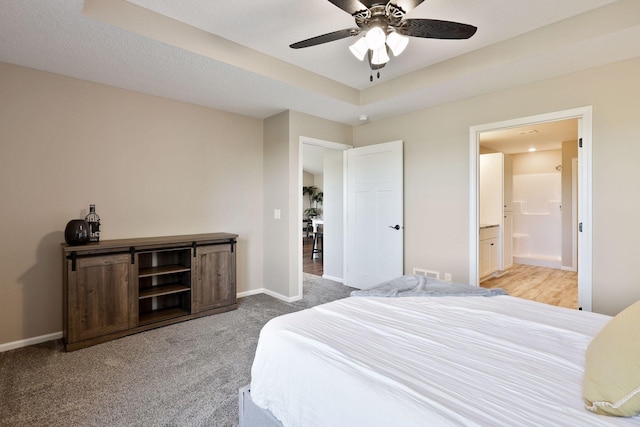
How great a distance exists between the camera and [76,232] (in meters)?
2.76

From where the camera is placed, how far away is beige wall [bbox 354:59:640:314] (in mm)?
2594

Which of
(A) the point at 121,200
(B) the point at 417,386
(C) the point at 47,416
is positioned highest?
(A) the point at 121,200

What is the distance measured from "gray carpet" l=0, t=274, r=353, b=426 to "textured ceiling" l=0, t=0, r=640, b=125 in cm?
246

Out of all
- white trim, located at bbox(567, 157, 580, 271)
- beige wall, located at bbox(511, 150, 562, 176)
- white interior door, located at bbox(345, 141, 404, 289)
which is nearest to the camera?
white interior door, located at bbox(345, 141, 404, 289)

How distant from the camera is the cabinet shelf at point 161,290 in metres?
3.11

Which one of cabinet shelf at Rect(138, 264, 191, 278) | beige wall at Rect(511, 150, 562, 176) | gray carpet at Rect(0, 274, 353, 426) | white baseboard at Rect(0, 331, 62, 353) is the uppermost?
beige wall at Rect(511, 150, 562, 176)

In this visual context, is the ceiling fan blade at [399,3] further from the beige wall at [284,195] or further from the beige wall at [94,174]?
the beige wall at [94,174]

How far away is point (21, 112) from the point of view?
8.96 ft

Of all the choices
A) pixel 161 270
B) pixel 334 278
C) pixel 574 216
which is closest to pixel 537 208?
pixel 574 216

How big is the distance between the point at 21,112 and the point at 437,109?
166 inches

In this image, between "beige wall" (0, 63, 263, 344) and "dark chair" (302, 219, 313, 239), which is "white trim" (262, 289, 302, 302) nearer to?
"beige wall" (0, 63, 263, 344)

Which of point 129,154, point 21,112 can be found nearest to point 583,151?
point 129,154

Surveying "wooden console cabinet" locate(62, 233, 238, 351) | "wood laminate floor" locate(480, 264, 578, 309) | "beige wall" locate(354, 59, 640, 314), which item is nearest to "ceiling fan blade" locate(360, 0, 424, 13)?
"beige wall" locate(354, 59, 640, 314)

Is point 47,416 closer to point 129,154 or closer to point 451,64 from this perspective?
point 129,154
